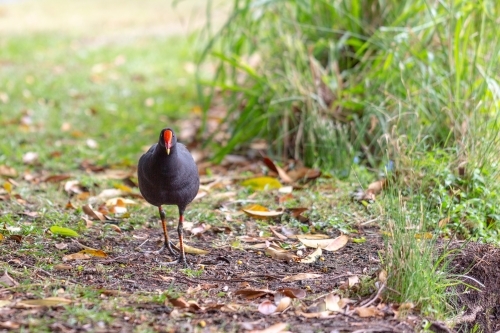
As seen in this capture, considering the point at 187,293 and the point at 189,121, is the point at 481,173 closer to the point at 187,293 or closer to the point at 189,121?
the point at 187,293

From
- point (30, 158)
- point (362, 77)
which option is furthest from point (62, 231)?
point (362, 77)

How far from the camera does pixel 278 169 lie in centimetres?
497

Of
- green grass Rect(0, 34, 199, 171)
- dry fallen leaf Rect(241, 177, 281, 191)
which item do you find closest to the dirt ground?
dry fallen leaf Rect(241, 177, 281, 191)

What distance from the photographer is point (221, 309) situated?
291cm

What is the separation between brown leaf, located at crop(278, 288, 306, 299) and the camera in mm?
3072

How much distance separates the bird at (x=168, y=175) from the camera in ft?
11.5

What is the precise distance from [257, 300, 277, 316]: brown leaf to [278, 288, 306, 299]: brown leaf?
110 millimetres

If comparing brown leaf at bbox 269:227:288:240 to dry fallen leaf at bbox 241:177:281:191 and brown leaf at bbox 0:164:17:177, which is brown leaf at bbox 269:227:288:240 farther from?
brown leaf at bbox 0:164:17:177

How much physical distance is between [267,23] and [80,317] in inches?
154

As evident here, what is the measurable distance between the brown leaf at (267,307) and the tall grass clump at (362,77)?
5.58 feet

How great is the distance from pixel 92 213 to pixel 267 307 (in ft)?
5.39

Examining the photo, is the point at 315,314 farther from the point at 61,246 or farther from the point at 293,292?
the point at 61,246

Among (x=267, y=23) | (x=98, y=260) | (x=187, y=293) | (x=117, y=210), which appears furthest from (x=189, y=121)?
(x=187, y=293)

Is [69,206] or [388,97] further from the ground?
[388,97]
